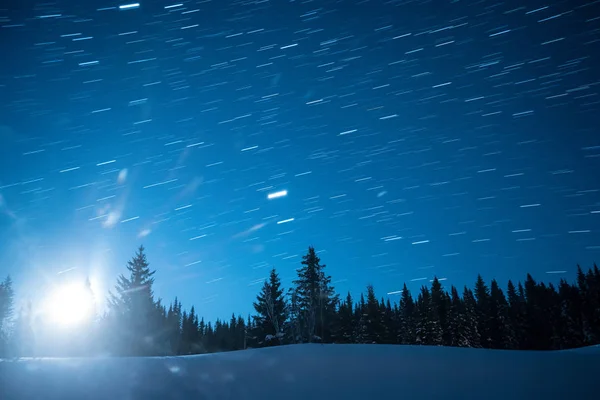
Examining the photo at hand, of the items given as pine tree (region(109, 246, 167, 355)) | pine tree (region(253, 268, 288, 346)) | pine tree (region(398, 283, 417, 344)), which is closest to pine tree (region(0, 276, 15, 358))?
pine tree (region(109, 246, 167, 355))

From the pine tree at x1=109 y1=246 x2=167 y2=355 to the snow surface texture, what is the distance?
23.6 m

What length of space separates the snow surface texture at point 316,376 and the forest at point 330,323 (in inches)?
887

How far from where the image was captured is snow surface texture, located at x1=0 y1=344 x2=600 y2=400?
536cm

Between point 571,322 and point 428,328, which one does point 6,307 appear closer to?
point 428,328

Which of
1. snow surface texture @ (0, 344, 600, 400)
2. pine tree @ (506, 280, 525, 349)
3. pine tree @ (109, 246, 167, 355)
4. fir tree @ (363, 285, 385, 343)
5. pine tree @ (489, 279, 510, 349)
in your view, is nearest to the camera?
snow surface texture @ (0, 344, 600, 400)

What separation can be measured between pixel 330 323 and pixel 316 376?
103ft

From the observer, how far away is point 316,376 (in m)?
6.11

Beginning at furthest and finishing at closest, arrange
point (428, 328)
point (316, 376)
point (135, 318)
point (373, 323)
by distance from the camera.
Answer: point (428, 328)
point (373, 323)
point (135, 318)
point (316, 376)

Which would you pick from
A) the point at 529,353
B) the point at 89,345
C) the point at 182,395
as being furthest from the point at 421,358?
the point at 89,345

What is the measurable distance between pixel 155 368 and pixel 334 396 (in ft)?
12.2

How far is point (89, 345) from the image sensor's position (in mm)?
30141

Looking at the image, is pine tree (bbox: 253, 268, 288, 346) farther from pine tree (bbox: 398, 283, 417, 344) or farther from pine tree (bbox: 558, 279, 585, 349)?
pine tree (bbox: 558, 279, 585, 349)

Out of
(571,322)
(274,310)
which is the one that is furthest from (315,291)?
(571,322)

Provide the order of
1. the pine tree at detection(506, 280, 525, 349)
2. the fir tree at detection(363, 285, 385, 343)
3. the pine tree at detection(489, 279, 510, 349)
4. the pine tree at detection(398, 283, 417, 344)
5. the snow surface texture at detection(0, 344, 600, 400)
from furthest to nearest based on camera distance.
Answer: the pine tree at detection(398, 283, 417, 344)
the pine tree at detection(489, 279, 510, 349)
the pine tree at detection(506, 280, 525, 349)
the fir tree at detection(363, 285, 385, 343)
the snow surface texture at detection(0, 344, 600, 400)
